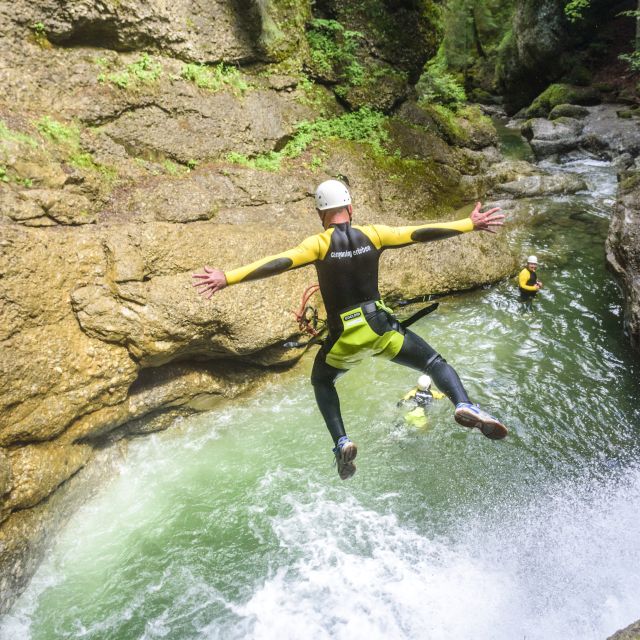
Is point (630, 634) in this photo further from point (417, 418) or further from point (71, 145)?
point (71, 145)

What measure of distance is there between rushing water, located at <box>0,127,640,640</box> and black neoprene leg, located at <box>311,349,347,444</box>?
139 centimetres

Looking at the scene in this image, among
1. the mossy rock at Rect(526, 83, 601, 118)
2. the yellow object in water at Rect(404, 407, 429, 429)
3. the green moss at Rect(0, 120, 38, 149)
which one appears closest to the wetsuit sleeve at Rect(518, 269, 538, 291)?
the yellow object in water at Rect(404, 407, 429, 429)

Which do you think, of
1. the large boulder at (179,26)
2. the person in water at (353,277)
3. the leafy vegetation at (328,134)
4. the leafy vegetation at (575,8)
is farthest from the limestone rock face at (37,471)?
the leafy vegetation at (575,8)

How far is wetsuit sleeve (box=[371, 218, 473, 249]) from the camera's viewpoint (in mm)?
3854

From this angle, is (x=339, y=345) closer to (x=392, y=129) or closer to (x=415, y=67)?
(x=392, y=129)

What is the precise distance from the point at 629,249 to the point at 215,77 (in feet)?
25.2

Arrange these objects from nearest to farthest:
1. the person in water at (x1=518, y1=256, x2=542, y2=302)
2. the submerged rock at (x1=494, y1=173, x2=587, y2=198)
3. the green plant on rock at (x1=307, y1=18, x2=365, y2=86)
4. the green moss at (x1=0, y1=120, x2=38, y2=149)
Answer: the green moss at (x1=0, y1=120, x2=38, y2=149) < the person in water at (x1=518, y1=256, x2=542, y2=302) < the green plant on rock at (x1=307, y1=18, x2=365, y2=86) < the submerged rock at (x1=494, y1=173, x2=587, y2=198)

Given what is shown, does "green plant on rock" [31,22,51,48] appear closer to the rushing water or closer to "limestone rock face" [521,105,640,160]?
the rushing water

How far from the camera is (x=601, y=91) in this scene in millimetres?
20656

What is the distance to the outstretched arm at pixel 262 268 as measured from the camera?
357 centimetres

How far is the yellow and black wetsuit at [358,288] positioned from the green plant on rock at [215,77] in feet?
20.7

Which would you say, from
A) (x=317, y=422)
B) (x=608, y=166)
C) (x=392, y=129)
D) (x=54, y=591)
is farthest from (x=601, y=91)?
(x=54, y=591)

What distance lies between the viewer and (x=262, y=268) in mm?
3643

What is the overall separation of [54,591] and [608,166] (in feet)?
58.9
